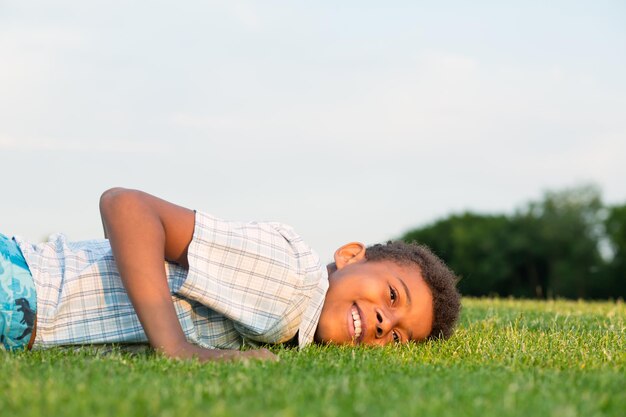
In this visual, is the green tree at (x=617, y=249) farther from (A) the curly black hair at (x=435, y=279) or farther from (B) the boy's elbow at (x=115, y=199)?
(B) the boy's elbow at (x=115, y=199)

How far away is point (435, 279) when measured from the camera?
5.20m

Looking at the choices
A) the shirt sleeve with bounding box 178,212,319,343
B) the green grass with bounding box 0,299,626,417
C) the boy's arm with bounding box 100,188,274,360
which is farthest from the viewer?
the shirt sleeve with bounding box 178,212,319,343

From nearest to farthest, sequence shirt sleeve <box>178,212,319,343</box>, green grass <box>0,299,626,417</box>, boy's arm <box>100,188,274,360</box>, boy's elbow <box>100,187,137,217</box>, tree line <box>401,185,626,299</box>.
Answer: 1. green grass <box>0,299,626,417</box>
2. boy's arm <box>100,188,274,360</box>
3. boy's elbow <box>100,187,137,217</box>
4. shirt sleeve <box>178,212,319,343</box>
5. tree line <box>401,185,626,299</box>

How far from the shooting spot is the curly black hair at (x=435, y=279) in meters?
5.19

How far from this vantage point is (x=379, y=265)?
506 centimetres

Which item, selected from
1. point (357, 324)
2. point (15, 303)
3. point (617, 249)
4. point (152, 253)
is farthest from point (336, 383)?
point (617, 249)

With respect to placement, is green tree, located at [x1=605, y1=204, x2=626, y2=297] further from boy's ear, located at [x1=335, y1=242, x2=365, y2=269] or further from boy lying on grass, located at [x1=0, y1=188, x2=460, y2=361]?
boy lying on grass, located at [x1=0, y1=188, x2=460, y2=361]

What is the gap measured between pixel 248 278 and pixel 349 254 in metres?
0.92

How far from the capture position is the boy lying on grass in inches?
174

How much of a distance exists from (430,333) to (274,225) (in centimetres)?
135

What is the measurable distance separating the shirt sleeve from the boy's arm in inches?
5.7

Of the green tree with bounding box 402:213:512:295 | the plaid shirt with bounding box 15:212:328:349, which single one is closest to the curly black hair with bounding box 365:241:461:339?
the plaid shirt with bounding box 15:212:328:349

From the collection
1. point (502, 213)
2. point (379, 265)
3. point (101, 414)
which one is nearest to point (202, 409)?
point (101, 414)

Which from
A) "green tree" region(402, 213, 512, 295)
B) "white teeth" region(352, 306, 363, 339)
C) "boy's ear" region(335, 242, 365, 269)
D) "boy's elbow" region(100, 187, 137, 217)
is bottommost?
"green tree" region(402, 213, 512, 295)
